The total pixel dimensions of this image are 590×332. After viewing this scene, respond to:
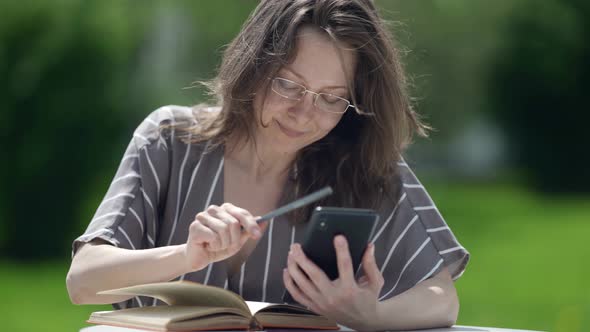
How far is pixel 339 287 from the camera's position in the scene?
1880mm

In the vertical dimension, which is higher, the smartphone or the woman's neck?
the woman's neck

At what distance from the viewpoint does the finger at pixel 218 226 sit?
173 centimetres

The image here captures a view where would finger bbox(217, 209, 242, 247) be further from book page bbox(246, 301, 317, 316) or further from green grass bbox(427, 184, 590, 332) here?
green grass bbox(427, 184, 590, 332)

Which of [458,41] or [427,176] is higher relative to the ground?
[458,41]

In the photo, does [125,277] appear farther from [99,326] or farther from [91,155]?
[91,155]

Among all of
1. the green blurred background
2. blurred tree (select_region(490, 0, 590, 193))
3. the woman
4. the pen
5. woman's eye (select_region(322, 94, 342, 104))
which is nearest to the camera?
the pen

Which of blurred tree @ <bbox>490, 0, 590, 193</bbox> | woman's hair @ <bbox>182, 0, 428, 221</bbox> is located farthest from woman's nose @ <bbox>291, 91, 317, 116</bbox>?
blurred tree @ <bbox>490, 0, 590, 193</bbox>

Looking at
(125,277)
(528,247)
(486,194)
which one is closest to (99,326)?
(125,277)

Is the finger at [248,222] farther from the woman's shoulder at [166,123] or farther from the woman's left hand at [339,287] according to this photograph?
the woman's shoulder at [166,123]

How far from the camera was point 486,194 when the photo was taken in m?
10.9

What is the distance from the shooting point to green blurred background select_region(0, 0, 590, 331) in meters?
6.54

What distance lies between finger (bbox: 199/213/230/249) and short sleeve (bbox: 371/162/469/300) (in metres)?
0.68

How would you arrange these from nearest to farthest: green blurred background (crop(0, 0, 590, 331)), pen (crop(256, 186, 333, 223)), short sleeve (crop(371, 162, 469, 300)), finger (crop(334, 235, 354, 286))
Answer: pen (crop(256, 186, 333, 223)) < finger (crop(334, 235, 354, 286)) < short sleeve (crop(371, 162, 469, 300)) < green blurred background (crop(0, 0, 590, 331))

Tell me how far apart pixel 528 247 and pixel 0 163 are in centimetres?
483
